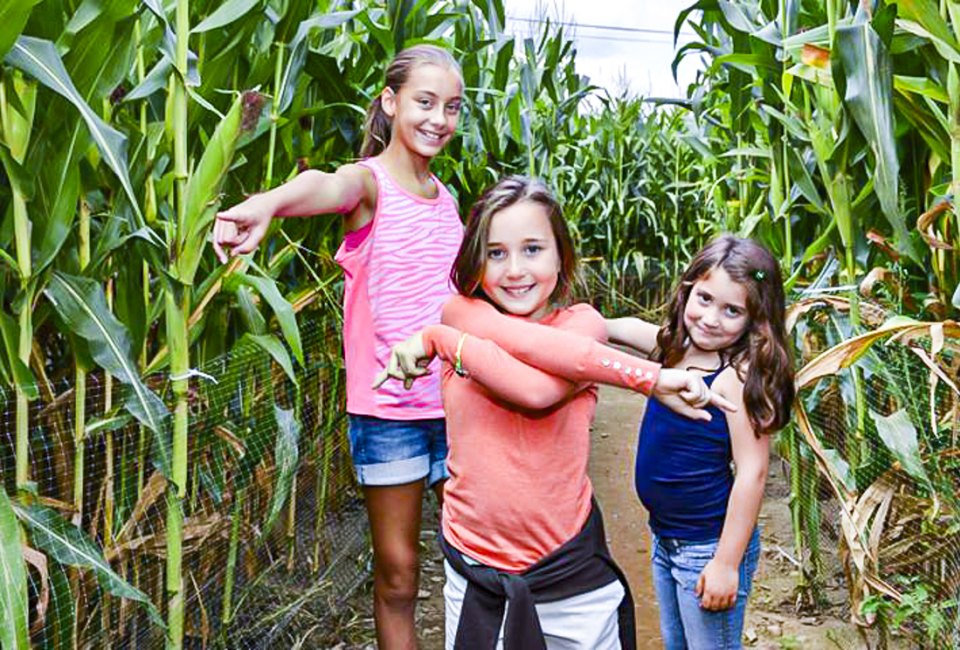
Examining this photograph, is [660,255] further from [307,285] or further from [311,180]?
[311,180]

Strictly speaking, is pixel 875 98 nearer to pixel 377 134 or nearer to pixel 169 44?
pixel 377 134

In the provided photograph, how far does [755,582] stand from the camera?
3189 millimetres

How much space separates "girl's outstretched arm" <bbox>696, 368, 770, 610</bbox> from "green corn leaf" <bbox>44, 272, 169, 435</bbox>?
38.4 inches

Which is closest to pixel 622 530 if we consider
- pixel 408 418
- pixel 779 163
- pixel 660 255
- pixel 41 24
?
pixel 779 163

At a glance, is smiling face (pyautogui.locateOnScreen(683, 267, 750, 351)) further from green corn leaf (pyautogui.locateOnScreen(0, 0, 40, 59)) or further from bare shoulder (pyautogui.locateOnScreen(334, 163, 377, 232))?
green corn leaf (pyautogui.locateOnScreen(0, 0, 40, 59))

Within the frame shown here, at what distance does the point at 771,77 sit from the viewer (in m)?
2.95

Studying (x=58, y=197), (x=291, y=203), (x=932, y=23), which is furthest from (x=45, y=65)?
(x=932, y=23)

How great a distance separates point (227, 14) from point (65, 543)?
1030mm

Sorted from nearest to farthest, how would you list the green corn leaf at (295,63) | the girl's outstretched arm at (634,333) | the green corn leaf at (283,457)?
1. the girl's outstretched arm at (634,333)
2. the green corn leaf at (283,457)
3. the green corn leaf at (295,63)

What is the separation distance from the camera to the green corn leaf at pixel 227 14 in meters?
1.89

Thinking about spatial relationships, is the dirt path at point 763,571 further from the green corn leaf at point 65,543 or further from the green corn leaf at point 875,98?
the green corn leaf at point 65,543

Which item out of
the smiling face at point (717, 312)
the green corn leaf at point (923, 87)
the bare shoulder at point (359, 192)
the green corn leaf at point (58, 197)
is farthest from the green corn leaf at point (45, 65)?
the green corn leaf at point (923, 87)

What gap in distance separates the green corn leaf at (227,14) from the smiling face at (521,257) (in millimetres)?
754

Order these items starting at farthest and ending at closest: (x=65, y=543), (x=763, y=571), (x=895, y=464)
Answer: (x=763, y=571), (x=895, y=464), (x=65, y=543)
